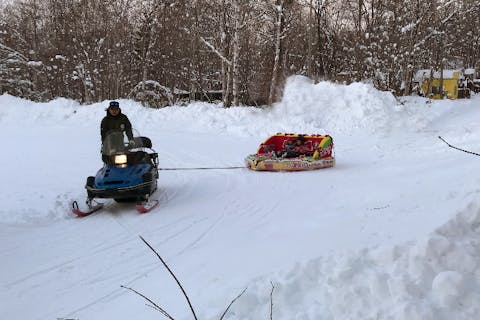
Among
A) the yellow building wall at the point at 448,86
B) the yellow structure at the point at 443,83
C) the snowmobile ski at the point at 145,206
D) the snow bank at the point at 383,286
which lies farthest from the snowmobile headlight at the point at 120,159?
the yellow building wall at the point at 448,86

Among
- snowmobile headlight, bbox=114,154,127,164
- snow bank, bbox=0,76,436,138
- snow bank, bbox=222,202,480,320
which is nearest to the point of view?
snow bank, bbox=222,202,480,320

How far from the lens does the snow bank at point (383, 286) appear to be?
3441 millimetres

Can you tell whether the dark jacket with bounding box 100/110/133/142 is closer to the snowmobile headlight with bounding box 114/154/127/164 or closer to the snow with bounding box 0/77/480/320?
the snowmobile headlight with bounding box 114/154/127/164

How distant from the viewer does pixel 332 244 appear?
16.9 feet

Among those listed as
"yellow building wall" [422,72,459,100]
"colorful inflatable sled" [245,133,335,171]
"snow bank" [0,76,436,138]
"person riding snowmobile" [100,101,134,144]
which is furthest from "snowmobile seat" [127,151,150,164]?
"yellow building wall" [422,72,459,100]

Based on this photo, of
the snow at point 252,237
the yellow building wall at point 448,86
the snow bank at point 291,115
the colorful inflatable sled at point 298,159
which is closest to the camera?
the snow at point 252,237

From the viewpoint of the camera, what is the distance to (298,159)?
428 inches

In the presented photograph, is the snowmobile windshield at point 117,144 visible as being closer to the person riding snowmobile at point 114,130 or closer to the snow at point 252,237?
the person riding snowmobile at point 114,130

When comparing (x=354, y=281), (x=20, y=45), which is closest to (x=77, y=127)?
(x=354, y=281)

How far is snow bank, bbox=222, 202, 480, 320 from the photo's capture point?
3441 mm

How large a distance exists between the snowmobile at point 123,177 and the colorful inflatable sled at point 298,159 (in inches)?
125

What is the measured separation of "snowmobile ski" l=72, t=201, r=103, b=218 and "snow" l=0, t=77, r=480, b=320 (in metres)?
A: 0.21

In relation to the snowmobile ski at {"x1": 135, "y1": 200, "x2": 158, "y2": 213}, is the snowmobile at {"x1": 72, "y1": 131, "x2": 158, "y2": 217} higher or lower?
higher

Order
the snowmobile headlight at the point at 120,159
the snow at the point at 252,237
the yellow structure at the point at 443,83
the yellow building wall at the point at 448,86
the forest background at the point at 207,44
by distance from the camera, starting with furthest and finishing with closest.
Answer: the yellow building wall at the point at 448,86, the yellow structure at the point at 443,83, the forest background at the point at 207,44, the snowmobile headlight at the point at 120,159, the snow at the point at 252,237
